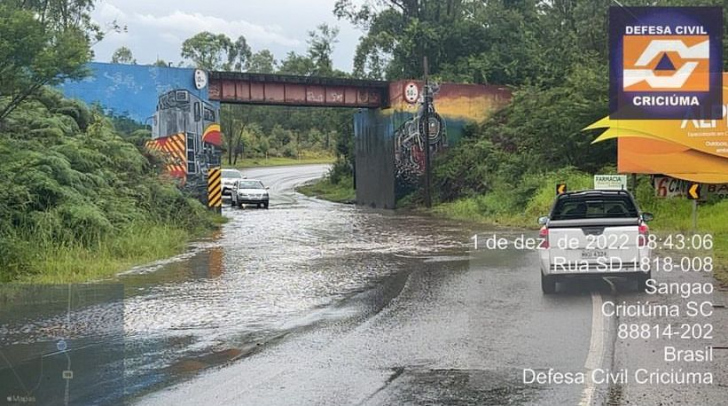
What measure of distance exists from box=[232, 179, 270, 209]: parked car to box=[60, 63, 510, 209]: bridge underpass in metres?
4.78

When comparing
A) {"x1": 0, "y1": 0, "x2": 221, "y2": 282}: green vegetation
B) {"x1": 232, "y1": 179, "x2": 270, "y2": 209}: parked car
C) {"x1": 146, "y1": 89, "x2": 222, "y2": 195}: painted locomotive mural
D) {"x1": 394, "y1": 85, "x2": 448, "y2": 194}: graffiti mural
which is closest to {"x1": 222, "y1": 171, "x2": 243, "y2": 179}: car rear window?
{"x1": 232, "y1": 179, "x2": 270, "y2": 209}: parked car

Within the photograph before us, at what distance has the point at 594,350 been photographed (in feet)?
25.6

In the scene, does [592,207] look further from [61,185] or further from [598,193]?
[61,185]

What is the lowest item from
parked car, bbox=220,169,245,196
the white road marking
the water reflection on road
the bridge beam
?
the water reflection on road

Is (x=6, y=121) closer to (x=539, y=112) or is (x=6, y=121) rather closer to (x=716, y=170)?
(x=716, y=170)

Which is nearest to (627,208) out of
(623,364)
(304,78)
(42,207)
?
(623,364)

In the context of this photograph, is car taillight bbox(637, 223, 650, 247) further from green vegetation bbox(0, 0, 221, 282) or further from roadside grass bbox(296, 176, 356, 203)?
roadside grass bbox(296, 176, 356, 203)

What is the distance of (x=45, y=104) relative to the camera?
2372cm

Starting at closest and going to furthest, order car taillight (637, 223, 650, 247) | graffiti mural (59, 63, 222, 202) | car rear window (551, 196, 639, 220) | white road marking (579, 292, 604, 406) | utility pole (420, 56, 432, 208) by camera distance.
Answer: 1. white road marking (579, 292, 604, 406)
2. car taillight (637, 223, 650, 247)
3. car rear window (551, 196, 639, 220)
4. graffiti mural (59, 63, 222, 202)
5. utility pole (420, 56, 432, 208)

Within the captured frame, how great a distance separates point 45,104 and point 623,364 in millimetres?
21289

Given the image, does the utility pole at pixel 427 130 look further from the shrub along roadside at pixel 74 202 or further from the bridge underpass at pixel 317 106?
the shrub along roadside at pixel 74 202

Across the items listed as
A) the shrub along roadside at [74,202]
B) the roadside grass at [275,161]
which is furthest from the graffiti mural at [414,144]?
A: the roadside grass at [275,161]

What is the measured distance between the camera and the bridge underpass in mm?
33594

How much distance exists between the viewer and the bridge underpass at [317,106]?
33.6 metres
